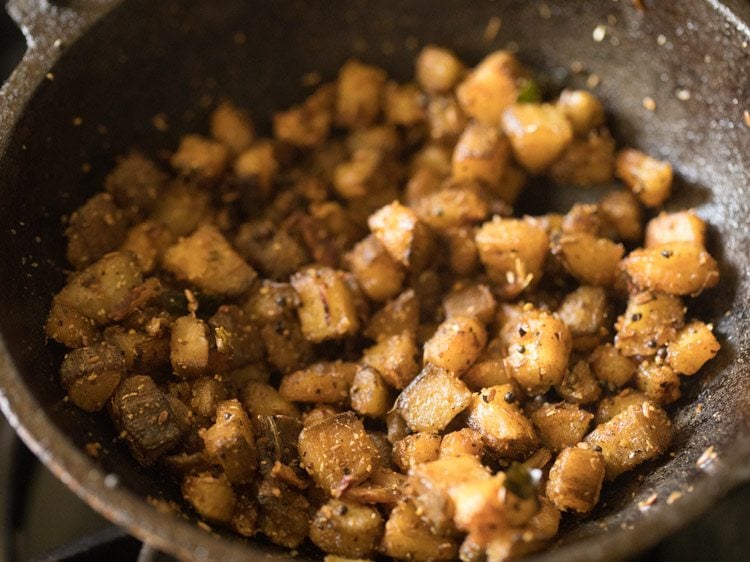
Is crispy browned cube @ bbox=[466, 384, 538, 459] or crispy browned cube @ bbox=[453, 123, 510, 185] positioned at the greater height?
crispy browned cube @ bbox=[453, 123, 510, 185]

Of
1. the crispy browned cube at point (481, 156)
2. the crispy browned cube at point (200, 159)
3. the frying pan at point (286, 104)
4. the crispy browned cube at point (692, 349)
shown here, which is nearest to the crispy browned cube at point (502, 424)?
the frying pan at point (286, 104)

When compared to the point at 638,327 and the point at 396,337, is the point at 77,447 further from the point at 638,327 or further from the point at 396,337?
the point at 638,327

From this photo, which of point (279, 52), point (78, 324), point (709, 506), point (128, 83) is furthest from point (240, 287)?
point (709, 506)

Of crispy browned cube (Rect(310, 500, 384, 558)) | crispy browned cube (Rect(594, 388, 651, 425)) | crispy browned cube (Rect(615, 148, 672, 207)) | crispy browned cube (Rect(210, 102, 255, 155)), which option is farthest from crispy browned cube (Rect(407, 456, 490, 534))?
crispy browned cube (Rect(210, 102, 255, 155))

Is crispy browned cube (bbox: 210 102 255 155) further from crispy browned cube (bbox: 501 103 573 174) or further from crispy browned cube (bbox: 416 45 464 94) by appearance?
crispy browned cube (bbox: 501 103 573 174)

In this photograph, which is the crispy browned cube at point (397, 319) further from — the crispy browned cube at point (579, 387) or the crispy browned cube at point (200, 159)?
the crispy browned cube at point (200, 159)

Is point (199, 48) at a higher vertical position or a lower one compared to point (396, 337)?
higher
